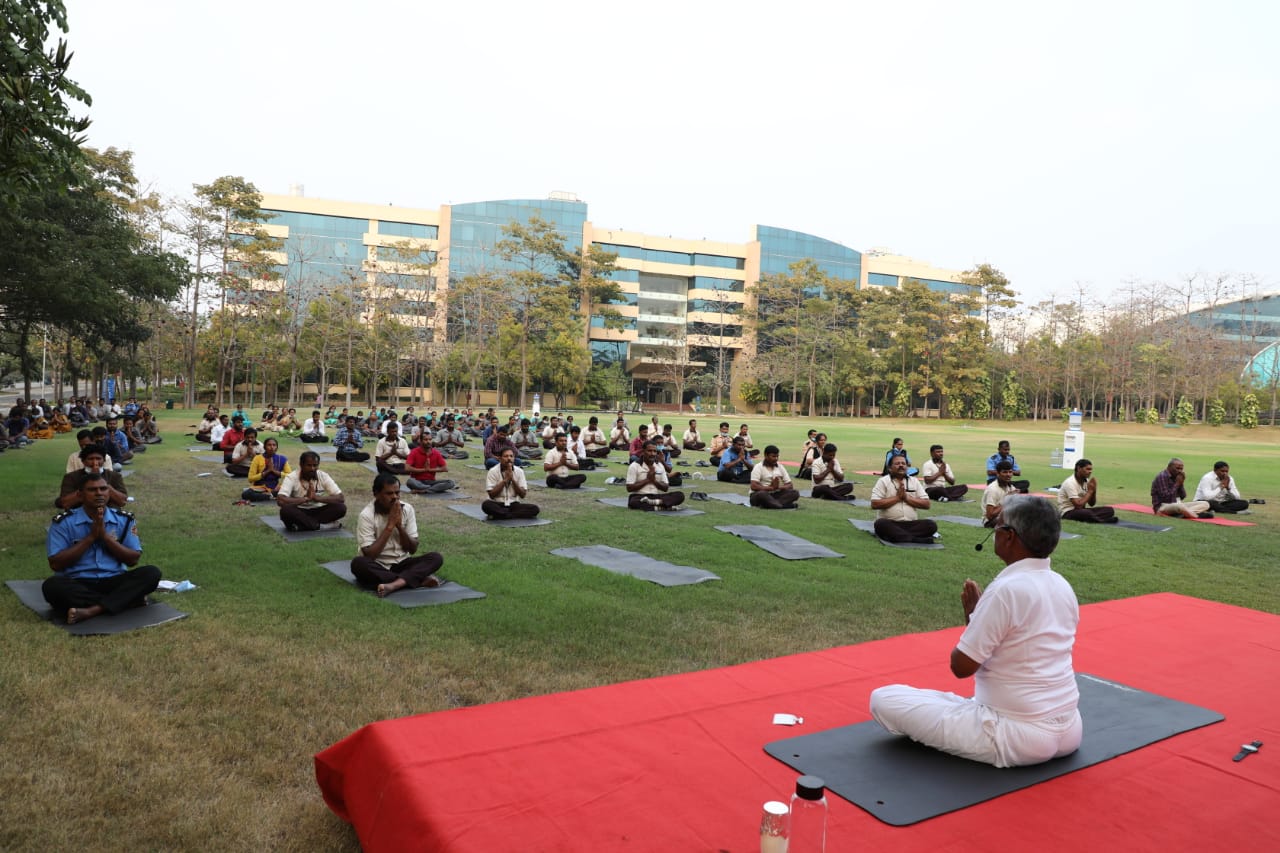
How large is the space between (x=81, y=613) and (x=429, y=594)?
2.33m

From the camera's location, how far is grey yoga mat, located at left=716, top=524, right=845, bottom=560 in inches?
336

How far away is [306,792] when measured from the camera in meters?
3.42

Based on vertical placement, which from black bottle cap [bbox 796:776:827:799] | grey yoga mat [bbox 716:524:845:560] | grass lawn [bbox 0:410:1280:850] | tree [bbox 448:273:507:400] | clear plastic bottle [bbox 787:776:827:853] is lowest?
grass lawn [bbox 0:410:1280:850]

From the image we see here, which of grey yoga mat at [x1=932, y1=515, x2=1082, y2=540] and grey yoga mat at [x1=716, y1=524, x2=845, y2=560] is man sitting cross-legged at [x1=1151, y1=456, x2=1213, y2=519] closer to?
grey yoga mat at [x1=932, y1=515, x2=1082, y2=540]

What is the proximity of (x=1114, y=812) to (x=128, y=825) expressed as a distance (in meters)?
3.79

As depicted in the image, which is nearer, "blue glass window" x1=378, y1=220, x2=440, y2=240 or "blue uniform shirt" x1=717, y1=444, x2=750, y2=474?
"blue uniform shirt" x1=717, y1=444, x2=750, y2=474

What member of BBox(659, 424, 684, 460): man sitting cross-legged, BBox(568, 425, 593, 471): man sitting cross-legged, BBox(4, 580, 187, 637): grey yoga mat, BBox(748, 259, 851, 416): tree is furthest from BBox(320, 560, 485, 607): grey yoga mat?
BBox(748, 259, 851, 416): tree

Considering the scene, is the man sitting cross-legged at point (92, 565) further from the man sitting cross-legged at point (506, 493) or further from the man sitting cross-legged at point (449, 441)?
the man sitting cross-legged at point (449, 441)

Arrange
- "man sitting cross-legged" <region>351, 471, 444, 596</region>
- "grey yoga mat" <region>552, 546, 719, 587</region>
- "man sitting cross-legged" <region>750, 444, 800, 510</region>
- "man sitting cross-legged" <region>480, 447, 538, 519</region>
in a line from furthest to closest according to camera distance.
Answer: "man sitting cross-legged" <region>750, 444, 800, 510</region> → "man sitting cross-legged" <region>480, 447, 538, 519</region> → "grey yoga mat" <region>552, 546, 719, 587</region> → "man sitting cross-legged" <region>351, 471, 444, 596</region>

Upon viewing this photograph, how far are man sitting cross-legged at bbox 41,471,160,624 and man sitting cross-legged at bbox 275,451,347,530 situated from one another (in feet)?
10.0

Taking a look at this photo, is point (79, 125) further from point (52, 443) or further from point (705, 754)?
point (52, 443)

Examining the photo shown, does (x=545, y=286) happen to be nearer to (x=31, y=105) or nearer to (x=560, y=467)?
(x=560, y=467)

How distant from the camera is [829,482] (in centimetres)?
1412

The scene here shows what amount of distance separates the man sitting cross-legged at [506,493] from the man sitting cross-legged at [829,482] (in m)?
5.37
